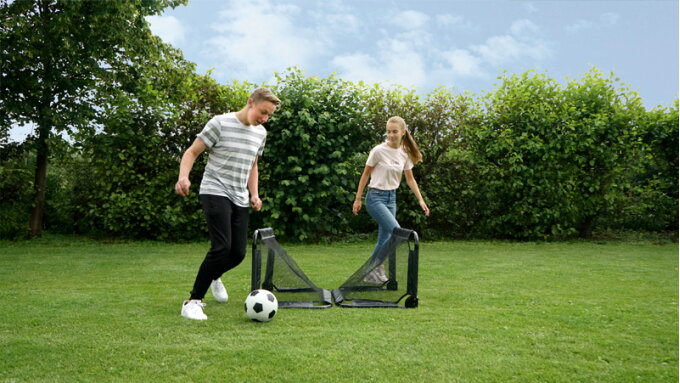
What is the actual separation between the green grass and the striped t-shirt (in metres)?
0.97

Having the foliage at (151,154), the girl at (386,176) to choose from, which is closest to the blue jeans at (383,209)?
the girl at (386,176)

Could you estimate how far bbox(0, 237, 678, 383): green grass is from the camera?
3.01m

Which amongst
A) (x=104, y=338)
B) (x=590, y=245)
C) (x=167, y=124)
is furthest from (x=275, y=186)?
(x=104, y=338)

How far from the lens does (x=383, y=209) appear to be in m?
5.57

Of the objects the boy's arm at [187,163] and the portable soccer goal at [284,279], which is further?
the portable soccer goal at [284,279]

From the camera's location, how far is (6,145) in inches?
388

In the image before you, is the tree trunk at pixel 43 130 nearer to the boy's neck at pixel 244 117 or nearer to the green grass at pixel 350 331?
the green grass at pixel 350 331

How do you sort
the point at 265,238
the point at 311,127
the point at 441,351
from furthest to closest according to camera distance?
the point at 311,127 < the point at 265,238 < the point at 441,351

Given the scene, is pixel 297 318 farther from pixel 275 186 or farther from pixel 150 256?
pixel 275 186

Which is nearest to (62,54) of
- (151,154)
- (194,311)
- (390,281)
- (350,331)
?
(151,154)

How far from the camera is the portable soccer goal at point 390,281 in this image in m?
4.62

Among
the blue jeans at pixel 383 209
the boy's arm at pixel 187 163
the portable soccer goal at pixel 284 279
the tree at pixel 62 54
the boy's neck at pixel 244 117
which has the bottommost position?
the portable soccer goal at pixel 284 279

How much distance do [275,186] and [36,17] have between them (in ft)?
15.4

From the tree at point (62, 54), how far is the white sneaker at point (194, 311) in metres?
6.30
